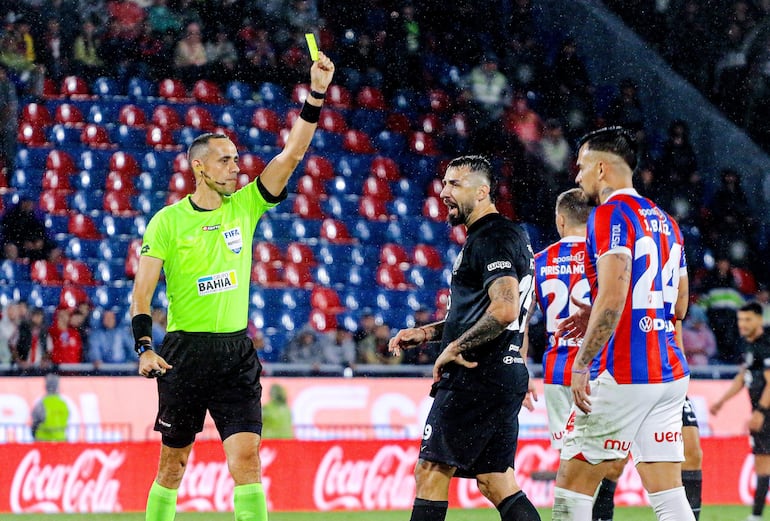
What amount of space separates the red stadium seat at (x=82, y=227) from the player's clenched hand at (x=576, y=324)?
433 inches

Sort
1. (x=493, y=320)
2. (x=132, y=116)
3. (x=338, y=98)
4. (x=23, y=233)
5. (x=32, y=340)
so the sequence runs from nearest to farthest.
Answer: (x=493, y=320)
(x=32, y=340)
(x=23, y=233)
(x=132, y=116)
(x=338, y=98)

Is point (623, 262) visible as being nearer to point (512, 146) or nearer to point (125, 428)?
point (125, 428)

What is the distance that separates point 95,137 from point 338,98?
3.97m

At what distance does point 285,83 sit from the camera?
19.6 m

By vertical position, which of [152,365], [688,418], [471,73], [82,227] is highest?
[471,73]

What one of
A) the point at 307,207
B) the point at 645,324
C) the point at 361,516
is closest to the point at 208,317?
the point at 645,324

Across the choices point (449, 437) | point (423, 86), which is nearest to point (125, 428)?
point (449, 437)

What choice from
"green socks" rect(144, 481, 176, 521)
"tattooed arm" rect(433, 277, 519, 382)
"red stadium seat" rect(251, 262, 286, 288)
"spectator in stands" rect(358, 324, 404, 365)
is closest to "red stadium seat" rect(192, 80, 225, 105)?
"red stadium seat" rect(251, 262, 286, 288)

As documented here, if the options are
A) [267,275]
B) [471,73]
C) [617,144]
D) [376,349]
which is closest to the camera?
[617,144]

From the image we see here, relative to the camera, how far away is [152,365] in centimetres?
609

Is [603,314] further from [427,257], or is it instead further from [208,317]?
[427,257]

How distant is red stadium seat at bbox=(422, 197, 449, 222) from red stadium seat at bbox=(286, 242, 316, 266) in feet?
7.05

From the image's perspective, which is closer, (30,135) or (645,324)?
(645,324)

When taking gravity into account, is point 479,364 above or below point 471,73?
below
